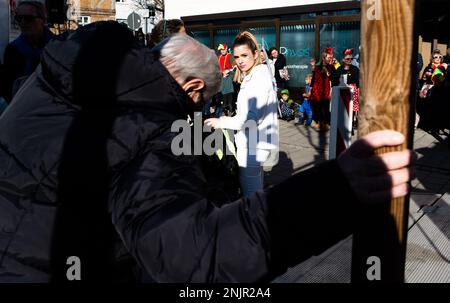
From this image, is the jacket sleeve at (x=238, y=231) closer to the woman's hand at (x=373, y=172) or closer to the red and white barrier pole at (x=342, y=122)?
the woman's hand at (x=373, y=172)

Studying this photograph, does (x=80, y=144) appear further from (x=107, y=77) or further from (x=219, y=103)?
(x=219, y=103)

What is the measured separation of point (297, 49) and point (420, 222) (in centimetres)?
1053

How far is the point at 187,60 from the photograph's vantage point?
155 cm

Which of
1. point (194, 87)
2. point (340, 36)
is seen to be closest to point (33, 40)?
point (194, 87)

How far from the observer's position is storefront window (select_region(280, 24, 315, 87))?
46.3 ft

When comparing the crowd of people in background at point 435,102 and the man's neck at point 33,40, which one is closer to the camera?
the man's neck at point 33,40

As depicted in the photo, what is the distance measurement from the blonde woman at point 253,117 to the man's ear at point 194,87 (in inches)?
90.5

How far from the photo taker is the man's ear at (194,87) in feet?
5.15

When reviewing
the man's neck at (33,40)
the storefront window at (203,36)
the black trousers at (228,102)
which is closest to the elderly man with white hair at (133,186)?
the man's neck at (33,40)

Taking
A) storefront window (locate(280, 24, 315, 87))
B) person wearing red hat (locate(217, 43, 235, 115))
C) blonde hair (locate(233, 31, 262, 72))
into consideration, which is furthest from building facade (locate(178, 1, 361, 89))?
blonde hair (locate(233, 31, 262, 72))

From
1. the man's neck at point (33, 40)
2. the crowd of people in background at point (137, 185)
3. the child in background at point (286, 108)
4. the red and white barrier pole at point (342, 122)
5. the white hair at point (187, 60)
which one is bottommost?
the child in background at point (286, 108)

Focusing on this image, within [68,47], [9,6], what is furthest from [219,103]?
[68,47]

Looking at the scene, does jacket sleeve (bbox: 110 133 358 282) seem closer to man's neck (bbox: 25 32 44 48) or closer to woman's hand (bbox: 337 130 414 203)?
woman's hand (bbox: 337 130 414 203)

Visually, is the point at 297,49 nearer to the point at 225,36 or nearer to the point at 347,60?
the point at 225,36
